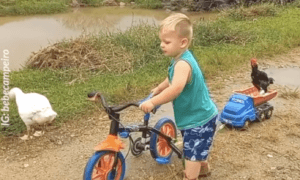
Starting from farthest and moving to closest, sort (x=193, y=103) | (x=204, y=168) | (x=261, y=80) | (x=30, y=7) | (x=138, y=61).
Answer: (x=30, y=7), (x=138, y=61), (x=261, y=80), (x=204, y=168), (x=193, y=103)

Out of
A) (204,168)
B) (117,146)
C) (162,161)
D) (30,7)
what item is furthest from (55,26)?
(117,146)

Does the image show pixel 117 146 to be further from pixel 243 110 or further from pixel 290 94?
pixel 290 94

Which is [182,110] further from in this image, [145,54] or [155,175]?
[145,54]

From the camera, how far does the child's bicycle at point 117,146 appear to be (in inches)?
103

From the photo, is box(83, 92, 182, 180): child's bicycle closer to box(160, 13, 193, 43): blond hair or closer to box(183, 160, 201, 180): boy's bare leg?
box(183, 160, 201, 180): boy's bare leg

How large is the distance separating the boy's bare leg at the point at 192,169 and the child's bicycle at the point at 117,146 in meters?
0.28

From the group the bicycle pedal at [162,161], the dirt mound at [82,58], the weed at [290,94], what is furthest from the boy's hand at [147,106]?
the dirt mound at [82,58]

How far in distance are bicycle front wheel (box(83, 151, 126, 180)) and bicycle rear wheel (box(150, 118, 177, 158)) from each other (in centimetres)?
36

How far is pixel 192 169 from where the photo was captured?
2797mm

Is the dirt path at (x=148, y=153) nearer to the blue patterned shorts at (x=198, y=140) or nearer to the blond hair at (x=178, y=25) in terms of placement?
the blue patterned shorts at (x=198, y=140)

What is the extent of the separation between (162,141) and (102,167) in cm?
67

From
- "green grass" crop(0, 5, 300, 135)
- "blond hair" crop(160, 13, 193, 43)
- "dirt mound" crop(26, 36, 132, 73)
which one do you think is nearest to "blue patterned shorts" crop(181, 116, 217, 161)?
"blond hair" crop(160, 13, 193, 43)

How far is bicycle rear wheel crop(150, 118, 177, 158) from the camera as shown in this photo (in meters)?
3.10

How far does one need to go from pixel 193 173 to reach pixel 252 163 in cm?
73
